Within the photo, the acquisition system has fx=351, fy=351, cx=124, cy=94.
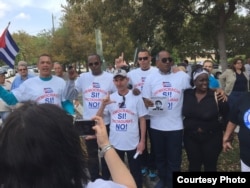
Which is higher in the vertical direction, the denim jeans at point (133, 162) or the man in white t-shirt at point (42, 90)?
the man in white t-shirt at point (42, 90)

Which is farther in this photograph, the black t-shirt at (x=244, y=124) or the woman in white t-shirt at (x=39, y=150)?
the black t-shirt at (x=244, y=124)

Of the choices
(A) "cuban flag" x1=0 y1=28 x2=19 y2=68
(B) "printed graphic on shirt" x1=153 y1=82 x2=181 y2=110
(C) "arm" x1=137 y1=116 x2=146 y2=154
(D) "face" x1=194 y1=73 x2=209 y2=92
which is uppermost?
(A) "cuban flag" x1=0 y1=28 x2=19 y2=68

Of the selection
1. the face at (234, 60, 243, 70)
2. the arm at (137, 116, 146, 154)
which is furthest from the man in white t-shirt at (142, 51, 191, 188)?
the face at (234, 60, 243, 70)

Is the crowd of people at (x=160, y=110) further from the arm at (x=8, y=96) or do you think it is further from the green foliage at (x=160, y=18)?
the green foliage at (x=160, y=18)

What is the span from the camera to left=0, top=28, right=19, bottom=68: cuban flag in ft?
21.5

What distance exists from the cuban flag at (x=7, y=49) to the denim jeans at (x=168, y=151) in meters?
3.42

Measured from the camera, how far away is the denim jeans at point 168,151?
448 centimetres

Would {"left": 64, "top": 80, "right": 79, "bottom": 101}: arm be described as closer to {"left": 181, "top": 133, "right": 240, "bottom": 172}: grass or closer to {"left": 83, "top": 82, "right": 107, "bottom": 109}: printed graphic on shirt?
{"left": 83, "top": 82, "right": 107, "bottom": 109}: printed graphic on shirt

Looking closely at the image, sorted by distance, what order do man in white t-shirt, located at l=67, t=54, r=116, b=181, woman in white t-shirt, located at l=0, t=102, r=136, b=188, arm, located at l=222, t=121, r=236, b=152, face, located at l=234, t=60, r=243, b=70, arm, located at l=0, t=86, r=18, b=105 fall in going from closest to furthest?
woman in white t-shirt, located at l=0, t=102, r=136, b=188 < arm, located at l=222, t=121, r=236, b=152 < arm, located at l=0, t=86, r=18, b=105 < man in white t-shirt, located at l=67, t=54, r=116, b=181 < face, located at l=234, t=60, r=243, b=70

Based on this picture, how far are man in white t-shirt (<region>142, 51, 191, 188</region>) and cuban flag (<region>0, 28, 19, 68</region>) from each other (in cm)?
320

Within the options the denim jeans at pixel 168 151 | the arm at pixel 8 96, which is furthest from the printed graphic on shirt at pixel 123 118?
the arm at pixel 8 96

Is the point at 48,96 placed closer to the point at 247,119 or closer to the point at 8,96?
the point at 8,96

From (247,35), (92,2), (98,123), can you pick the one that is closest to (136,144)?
(98,123)

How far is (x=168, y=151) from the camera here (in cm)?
456
